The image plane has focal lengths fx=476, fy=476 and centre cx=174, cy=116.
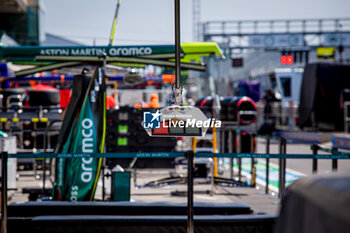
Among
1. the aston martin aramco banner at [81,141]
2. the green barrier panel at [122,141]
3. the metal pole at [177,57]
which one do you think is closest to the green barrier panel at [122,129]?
the green barrier panel at [122,141]

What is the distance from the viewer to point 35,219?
5273mm

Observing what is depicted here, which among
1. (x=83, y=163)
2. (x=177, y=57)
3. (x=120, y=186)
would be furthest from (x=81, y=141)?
(x=177, y=57)

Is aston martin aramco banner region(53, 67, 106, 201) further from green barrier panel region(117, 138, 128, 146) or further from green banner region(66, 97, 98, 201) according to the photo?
green barrier panel region(117, 138, 128, 146)

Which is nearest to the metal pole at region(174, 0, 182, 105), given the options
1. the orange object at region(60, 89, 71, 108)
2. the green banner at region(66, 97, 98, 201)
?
the green banner at region(66, 97, 98, 201)

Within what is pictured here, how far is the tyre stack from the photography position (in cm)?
991

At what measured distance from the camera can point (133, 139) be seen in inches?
393

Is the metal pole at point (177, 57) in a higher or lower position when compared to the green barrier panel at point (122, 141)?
higher

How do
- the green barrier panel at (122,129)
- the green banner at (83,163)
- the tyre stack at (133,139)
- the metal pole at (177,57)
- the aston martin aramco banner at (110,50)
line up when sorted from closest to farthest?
the metal pole at (177,57)
the green banner at (83,163)
the aston martin aramco banner at (110,50)
the tyre stack at (133,139)
the green barrier panel at (122,129)

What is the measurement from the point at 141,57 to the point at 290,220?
5.14m

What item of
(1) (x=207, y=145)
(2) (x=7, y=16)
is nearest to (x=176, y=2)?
(1) (x=207, y=145)

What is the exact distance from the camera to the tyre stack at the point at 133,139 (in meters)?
9.91

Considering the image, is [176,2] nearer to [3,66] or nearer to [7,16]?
[3,66]

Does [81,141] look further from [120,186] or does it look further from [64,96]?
[64,96]

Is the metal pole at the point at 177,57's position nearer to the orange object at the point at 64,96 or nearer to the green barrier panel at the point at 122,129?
the green barrier panel at the point at 122,129
